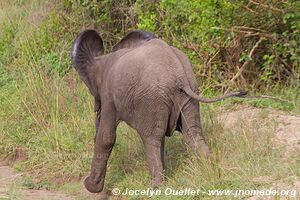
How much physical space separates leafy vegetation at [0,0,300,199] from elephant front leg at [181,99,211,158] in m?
0.14

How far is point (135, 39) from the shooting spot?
6.53 m

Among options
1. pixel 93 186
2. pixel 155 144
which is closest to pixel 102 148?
pixel 93 186

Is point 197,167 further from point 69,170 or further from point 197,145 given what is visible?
point 69,170

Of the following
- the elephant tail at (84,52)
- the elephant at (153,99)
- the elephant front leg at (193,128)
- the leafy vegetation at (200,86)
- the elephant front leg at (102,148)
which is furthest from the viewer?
the elephant tail at (84,52)

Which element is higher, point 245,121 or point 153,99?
point 153,99

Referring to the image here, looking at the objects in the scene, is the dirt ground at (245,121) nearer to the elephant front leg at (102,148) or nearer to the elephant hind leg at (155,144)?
the elephant front leg at (102,148)

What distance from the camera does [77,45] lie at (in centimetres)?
662

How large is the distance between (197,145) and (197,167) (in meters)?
0.21

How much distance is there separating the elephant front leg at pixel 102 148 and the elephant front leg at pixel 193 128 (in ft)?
2.30

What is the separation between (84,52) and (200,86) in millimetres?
2220

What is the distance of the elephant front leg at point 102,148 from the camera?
241 inches

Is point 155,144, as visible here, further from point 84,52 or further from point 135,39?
point 84,52

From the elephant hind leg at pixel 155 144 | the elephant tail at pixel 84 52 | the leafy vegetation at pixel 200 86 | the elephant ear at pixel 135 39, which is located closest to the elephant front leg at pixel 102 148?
the leafy vegetation at pixel 200 86

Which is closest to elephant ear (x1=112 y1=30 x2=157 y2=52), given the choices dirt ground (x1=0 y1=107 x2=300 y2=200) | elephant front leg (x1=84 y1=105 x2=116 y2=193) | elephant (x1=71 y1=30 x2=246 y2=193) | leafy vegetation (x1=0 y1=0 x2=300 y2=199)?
elephant (x1=71 y1=30 x2=246 y2=193)
